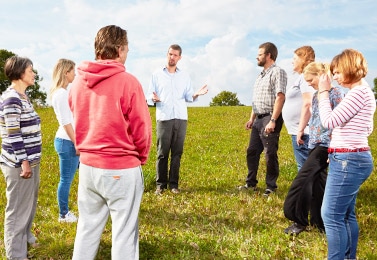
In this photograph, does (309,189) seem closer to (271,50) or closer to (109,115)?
(109,115)

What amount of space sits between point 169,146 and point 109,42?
5.38 meters

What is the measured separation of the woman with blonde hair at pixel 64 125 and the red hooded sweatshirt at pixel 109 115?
6.41 ft

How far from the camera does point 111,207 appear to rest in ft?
13.5

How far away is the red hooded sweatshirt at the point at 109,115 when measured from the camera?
3.93 m

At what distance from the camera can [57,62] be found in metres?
6.43

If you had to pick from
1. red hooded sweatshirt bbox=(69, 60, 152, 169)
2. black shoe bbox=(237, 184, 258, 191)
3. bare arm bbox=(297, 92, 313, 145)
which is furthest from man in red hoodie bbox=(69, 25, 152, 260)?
black shoe bbox=(237, 184, 258, 191)

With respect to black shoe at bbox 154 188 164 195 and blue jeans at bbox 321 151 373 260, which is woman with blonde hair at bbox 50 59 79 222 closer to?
black shoe at bbox 154 188 164 195

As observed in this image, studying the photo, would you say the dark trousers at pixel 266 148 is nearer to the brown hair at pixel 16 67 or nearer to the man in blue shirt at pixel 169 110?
the man in blue shirt at pixel 169 110

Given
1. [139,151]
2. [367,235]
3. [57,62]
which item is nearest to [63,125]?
[57,62]

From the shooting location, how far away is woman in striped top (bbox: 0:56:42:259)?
5074mm

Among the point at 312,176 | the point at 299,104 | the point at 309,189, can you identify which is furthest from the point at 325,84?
the point at 299,104

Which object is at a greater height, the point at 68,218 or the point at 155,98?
the point at 155,98

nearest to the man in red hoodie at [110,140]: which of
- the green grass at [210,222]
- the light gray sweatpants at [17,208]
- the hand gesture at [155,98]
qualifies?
the light gray sweatpants at [17,208]

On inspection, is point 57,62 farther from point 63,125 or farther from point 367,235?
point 367,235
